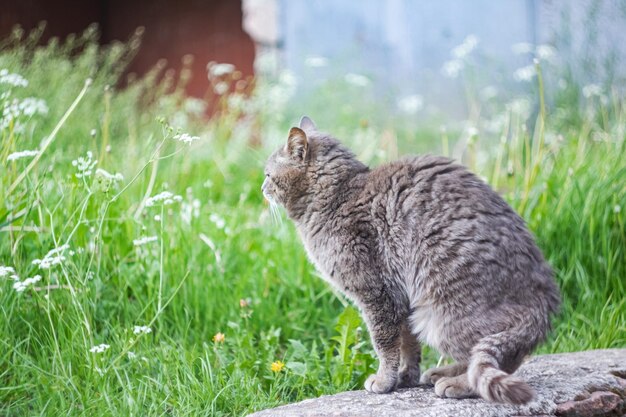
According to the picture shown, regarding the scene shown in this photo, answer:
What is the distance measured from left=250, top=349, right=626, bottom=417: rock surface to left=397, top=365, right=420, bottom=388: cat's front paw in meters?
0.09

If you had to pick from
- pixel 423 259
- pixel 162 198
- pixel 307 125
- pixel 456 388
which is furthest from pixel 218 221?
pixel 456 388

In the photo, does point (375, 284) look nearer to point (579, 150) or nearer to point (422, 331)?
point (422, 331)

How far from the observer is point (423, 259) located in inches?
115

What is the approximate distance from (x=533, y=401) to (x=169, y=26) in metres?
7.37

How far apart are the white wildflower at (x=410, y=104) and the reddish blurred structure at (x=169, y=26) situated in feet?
6.52

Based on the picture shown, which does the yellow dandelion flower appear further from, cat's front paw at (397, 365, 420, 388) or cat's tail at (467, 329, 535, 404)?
cat's tail at (467, 329, 535, 404)

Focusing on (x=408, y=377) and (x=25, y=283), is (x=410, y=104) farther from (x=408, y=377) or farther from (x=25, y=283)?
(x=25, y=283)

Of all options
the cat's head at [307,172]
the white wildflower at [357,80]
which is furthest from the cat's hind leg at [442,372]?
the white wildflower at [357,80]

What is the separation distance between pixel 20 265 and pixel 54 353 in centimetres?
55

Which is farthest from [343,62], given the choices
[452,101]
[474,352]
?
[474,352]

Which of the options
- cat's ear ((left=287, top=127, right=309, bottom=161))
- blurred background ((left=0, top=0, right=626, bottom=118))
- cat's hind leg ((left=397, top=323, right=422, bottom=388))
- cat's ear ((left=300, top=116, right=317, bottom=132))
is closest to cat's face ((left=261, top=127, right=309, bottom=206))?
cat's ear ((left=287, top=127, right=309, bottom=161))

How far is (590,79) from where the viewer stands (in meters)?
6.75

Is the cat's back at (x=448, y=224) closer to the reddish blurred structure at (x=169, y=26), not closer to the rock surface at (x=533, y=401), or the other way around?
the rock surface at (x=533, y=401)

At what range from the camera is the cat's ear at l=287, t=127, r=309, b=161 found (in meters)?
3.26
